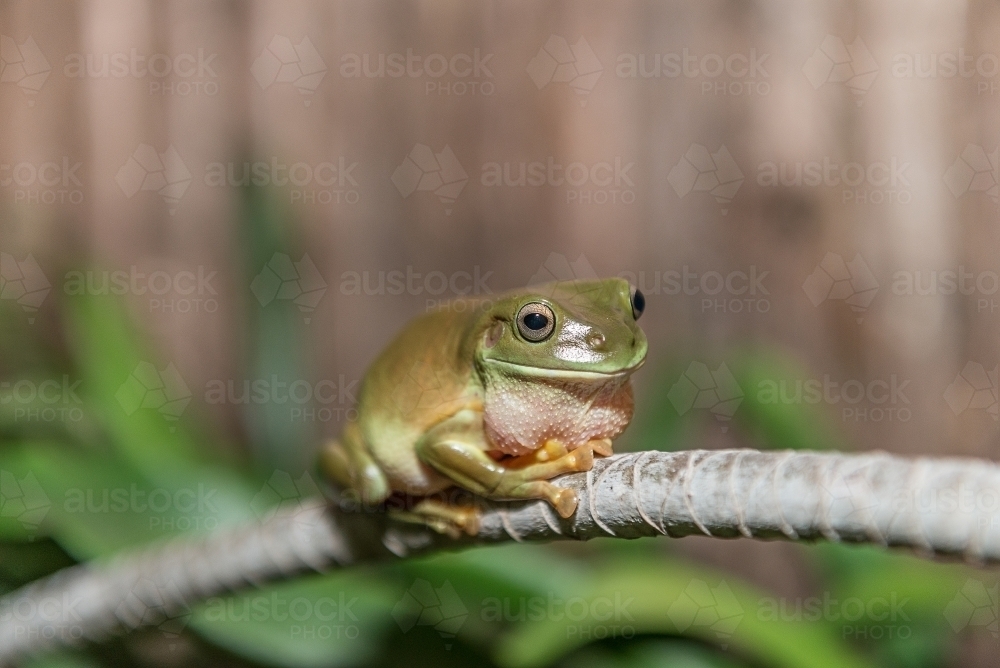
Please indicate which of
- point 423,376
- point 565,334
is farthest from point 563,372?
point 423,376

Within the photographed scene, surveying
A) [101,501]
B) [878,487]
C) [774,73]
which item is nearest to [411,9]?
[774,73]

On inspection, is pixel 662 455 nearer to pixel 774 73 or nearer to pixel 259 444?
pixel 259 444

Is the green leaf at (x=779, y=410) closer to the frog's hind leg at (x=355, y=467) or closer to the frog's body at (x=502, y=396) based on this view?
the frog's body at (x=502, y=396)

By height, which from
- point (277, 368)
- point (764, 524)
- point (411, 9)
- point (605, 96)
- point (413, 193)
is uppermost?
point (411, 9)

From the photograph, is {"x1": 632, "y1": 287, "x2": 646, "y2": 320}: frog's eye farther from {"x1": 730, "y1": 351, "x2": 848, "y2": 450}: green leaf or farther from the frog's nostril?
{"x1": 730, "y1": 351, "x2": 848, "y2": 450}: green leaf

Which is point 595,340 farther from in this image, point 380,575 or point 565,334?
point 380,575

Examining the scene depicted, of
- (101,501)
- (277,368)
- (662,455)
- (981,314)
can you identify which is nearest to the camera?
(662,455)
